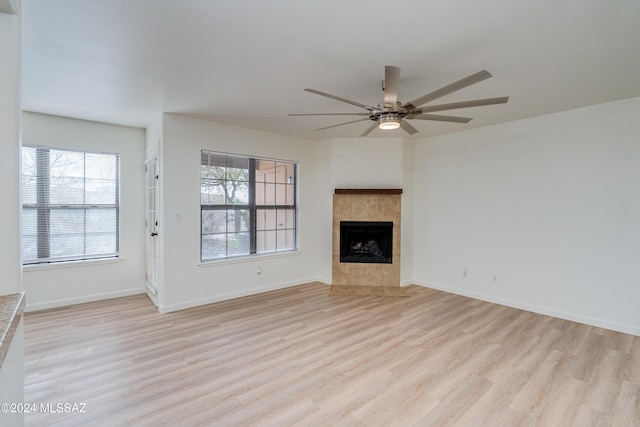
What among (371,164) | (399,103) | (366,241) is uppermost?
(399,103)

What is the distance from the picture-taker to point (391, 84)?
2.08 m

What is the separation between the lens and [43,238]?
397 cm

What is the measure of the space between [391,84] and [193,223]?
3214 millimetres

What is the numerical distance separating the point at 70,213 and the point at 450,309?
5.32 meters

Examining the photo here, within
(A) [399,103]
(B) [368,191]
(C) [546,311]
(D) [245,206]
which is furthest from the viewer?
(B) [368,191]

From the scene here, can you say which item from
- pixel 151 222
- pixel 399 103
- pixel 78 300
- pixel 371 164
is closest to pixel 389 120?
pixel 399 103

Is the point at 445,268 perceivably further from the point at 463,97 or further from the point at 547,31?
the point at 547,31

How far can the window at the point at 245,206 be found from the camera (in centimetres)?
442

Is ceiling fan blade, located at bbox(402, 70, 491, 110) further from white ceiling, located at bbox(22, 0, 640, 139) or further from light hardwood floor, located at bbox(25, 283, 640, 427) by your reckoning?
light hardwood floor, located at bbox(25, 283, 640, 427)

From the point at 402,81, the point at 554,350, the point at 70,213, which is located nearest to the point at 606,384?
the point at 554,350

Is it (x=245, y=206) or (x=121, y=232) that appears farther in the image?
(x=245, y=206)

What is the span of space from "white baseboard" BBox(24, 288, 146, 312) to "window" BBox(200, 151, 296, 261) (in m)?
1.35

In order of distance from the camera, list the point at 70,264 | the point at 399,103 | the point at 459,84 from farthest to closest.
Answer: the point at 70,264 < the point at 399,103 < the point at 459,84

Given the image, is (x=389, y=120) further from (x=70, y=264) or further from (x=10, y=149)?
(x=70, y=264)
